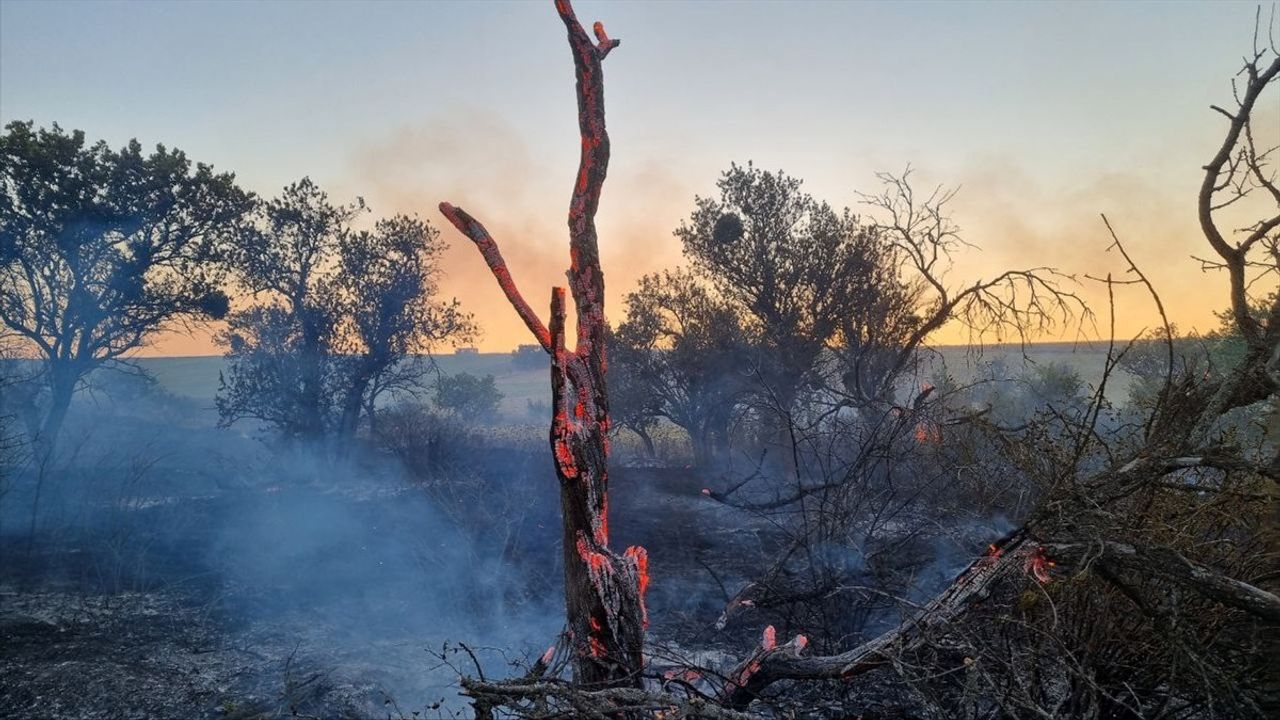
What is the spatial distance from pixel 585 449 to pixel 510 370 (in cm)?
8387

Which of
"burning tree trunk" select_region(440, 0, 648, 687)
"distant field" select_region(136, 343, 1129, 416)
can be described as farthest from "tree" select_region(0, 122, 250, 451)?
"distant field" select_region(136, 343, 1129, 416)

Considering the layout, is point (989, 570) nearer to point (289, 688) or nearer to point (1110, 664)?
point (1110, 664)

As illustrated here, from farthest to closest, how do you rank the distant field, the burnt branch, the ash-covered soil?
the distant field
the ash-covered soil
the burnt branch

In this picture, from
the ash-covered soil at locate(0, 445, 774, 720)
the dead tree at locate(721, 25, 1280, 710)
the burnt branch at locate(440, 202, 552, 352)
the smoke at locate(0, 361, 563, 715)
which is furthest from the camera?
the smoke at locate(0, 361, 563, 715)

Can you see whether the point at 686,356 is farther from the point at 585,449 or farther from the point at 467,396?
the point at 467,396

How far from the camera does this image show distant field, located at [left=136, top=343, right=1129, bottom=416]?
156 feet

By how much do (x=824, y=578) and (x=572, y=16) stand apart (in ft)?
17.9

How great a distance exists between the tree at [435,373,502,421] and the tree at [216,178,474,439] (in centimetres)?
1254

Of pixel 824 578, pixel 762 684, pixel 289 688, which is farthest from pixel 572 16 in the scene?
pixel 289 688

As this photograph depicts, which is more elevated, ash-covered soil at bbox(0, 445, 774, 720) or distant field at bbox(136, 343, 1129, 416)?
distant field at bbox(136, 343, 1129, 416)

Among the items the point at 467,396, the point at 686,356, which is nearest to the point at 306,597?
the point at 686,356

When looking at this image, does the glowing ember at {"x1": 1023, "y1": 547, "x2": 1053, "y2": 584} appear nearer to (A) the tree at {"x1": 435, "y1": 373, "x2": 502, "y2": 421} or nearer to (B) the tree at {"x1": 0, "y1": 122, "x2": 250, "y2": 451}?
(B) the tree at {"x1": 0, "y1": 122, "x2": 250, "y2": 451}

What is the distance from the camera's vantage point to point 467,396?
32.8 metres

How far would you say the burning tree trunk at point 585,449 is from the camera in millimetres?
3801
